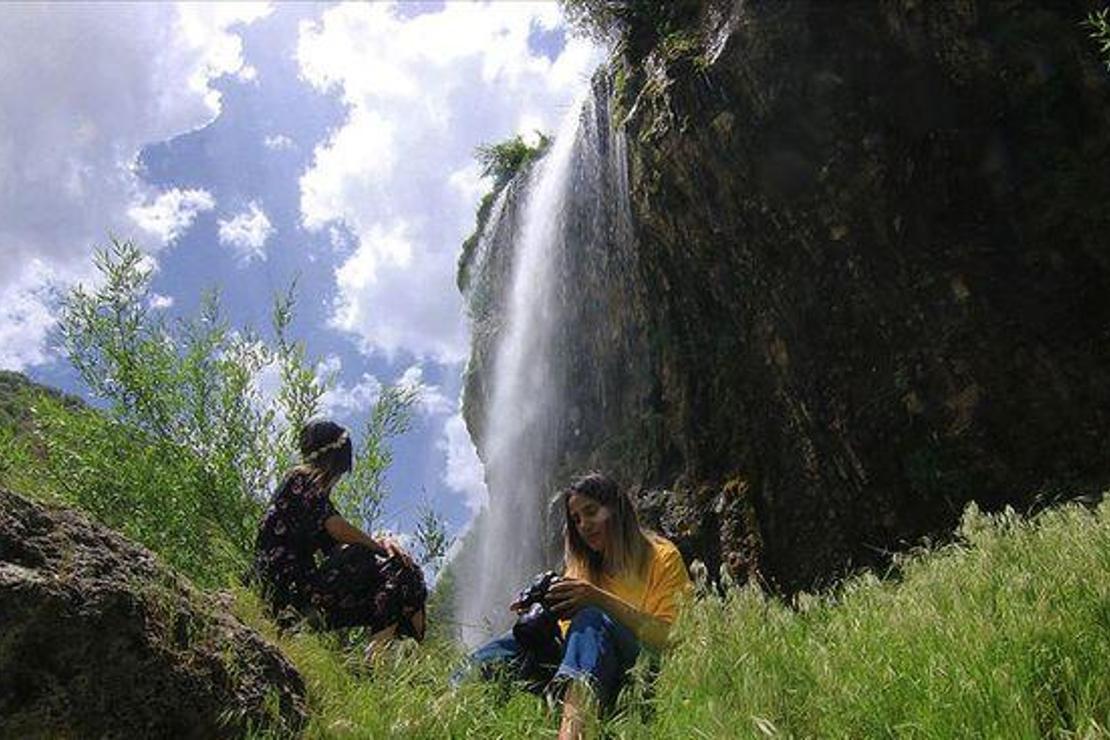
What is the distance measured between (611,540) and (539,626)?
2.31ft

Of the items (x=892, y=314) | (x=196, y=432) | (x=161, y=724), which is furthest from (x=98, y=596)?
(x=892, y=314)

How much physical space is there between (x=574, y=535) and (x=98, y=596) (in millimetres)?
2544

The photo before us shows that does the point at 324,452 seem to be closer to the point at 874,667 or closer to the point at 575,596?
the point at 575,596

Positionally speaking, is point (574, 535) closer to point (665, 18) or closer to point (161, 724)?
point (161, 724)

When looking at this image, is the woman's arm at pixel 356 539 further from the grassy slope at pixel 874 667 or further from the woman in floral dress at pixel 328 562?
the grassy slope at pixel 874 667

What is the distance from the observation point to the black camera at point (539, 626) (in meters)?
4.24

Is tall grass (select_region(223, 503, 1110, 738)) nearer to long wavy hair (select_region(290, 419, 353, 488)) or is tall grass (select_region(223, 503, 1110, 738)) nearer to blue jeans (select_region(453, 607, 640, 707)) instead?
blue jeans (select_region(453, 607, 640, 707))

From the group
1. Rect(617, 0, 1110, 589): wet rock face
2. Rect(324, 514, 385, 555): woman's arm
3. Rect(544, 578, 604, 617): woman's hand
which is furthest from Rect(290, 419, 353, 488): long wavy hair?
Rect(617, 0, 1110, 589): wet rock face

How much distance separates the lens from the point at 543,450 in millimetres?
20734

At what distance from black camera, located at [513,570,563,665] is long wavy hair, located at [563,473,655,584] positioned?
1.72 ft

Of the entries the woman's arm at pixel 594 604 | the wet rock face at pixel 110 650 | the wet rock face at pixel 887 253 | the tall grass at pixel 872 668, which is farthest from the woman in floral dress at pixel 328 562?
the wet rock face at pixel 887 253

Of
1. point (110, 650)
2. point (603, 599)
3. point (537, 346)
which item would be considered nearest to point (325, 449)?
point (603, 599)

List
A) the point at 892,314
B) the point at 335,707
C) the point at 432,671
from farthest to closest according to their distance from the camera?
the point at 892,314 → the point at 432,671 → the point at 335,707

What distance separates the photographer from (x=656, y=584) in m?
4.59
